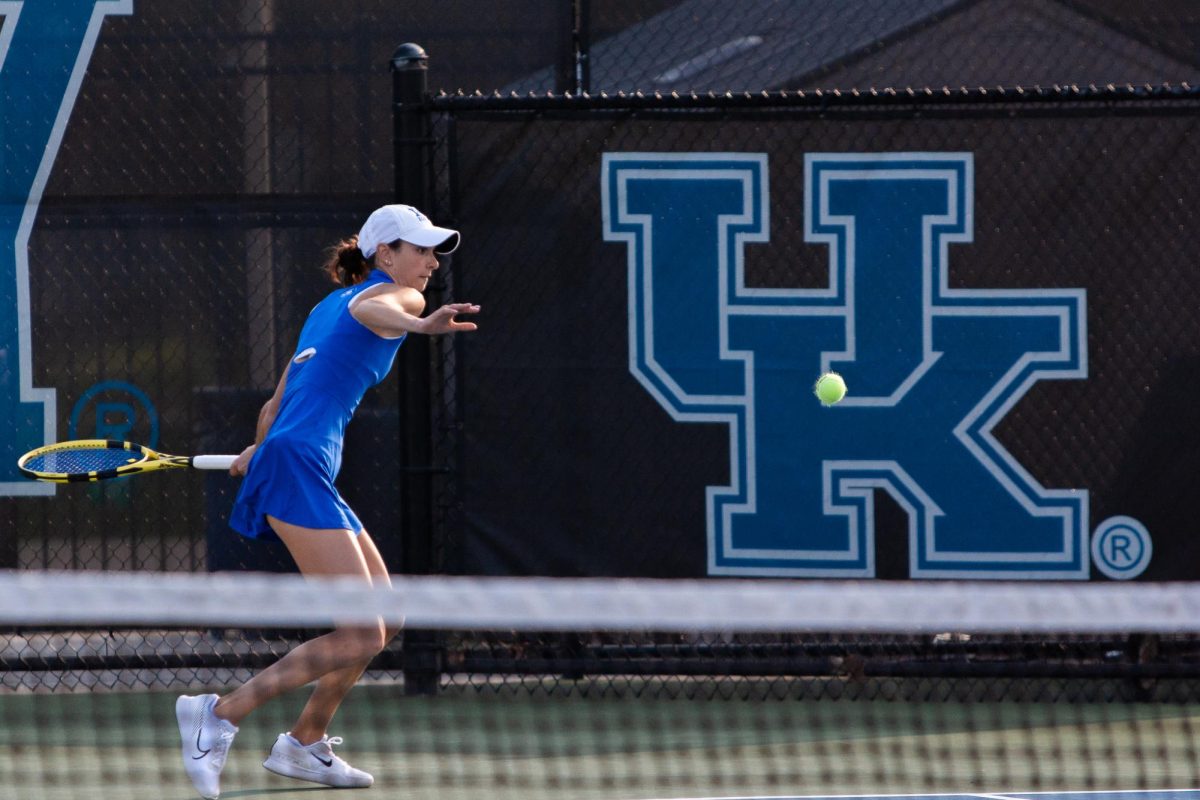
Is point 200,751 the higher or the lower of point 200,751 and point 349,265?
the lower

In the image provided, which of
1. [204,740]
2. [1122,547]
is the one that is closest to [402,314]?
[204,740]

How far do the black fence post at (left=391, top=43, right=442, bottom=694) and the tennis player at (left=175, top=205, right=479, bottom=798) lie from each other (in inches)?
43.3

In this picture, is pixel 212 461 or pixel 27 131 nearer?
pixel 212 461

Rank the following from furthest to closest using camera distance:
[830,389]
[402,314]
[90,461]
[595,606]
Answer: [830,389] → [90,461] → [402,314] → [595,606]

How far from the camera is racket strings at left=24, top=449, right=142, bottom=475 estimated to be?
4.79m

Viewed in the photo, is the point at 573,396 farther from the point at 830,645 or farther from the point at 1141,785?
the point at 1141,785

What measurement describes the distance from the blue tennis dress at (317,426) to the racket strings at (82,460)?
0.91 metres

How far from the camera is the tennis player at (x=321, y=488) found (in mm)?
3932

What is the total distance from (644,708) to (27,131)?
8.82 feet

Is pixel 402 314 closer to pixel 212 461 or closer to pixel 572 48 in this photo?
pixel 212 461

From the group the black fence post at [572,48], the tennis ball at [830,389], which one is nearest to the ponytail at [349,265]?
the black fence post at [572,48]

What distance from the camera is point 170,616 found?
285 centimetres

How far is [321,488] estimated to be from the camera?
3.96 meters

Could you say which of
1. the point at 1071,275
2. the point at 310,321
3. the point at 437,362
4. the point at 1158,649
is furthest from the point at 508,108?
the point at 1158,649
